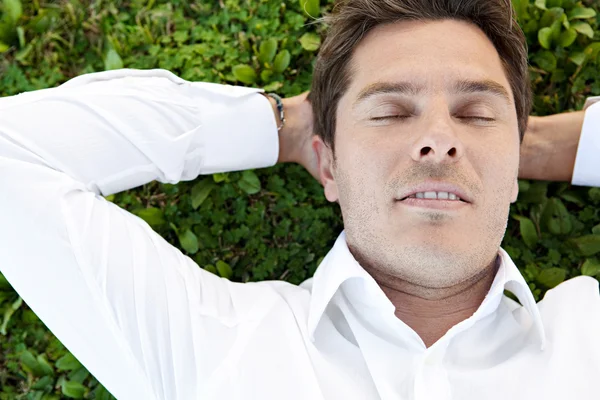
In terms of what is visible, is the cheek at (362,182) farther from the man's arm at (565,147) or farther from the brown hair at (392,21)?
the man's arm at (565,147)

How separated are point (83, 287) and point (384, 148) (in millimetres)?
1021

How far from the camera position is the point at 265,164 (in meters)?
2.64

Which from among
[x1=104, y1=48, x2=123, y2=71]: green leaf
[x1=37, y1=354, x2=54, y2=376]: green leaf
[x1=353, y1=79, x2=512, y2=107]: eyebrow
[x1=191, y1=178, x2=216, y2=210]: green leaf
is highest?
[x1=353, y1=79, x2=512, y2=107]: eyebrow

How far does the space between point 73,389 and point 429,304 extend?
1506 millimetres

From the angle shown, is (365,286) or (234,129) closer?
(365,286)

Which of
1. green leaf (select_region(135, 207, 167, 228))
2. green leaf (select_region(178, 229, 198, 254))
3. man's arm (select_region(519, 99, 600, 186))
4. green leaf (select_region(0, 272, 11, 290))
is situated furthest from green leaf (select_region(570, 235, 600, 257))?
green leaf (select_region(0, 272, 11, 290))

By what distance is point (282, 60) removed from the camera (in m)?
2.93

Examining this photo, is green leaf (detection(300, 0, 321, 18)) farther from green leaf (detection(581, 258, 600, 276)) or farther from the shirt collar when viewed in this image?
green leaf (detection(581, 258, 600, 276))

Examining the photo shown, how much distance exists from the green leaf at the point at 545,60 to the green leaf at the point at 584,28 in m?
0.15

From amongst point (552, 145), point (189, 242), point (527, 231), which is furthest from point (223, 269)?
point (552, 145)

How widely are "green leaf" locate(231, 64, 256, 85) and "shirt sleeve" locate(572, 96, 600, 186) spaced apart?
1.38 m

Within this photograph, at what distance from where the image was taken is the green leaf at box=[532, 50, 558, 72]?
116 inches

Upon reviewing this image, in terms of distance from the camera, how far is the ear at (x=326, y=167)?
2.45 metres

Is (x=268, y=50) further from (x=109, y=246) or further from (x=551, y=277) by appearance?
(x=551, y=277)
